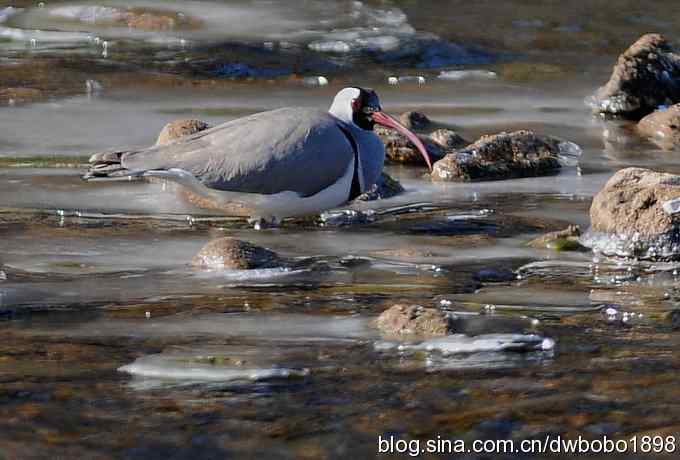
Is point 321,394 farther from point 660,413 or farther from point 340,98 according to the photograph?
point 340,98

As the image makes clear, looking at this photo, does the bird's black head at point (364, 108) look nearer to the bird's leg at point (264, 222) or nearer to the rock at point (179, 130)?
the bird's leg at point (264, 222)

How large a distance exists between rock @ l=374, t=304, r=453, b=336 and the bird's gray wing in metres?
2.33

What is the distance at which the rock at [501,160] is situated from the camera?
9.26 m

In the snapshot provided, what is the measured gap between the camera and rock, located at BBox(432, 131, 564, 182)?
926 cm

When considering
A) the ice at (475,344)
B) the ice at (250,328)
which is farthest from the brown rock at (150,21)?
the ice at (475,344)

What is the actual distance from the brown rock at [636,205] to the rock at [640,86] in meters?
4.52

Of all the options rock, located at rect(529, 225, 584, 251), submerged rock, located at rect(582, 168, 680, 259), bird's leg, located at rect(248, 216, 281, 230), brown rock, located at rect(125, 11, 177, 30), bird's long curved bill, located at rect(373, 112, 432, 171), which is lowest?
bird's leg, located at rect(248, 216, 281, 230)

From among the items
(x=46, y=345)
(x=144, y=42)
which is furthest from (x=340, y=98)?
(x=144, y=42)

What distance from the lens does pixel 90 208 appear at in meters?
8.33

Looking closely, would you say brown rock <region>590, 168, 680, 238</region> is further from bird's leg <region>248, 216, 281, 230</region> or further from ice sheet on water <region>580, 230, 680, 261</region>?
bird's leg <region>248, 216, 281, 230</region>

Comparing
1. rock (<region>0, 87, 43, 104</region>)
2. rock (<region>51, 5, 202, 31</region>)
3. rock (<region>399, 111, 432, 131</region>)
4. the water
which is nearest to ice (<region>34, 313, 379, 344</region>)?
the water

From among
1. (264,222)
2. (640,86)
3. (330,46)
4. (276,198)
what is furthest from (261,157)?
(330,46)

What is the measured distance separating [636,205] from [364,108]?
7.07ft

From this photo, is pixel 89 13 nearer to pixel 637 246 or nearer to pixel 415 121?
pixel 415 121
